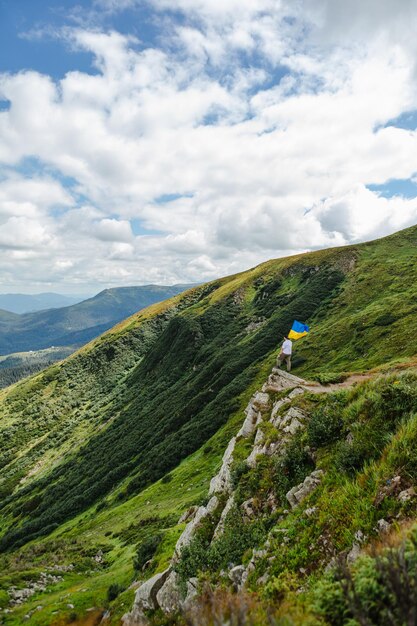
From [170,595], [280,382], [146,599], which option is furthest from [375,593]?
[280,382]

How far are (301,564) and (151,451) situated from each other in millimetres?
72778

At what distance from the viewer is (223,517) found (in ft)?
53.2

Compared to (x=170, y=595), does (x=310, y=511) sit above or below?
above

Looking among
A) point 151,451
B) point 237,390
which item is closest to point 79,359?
point 151,451

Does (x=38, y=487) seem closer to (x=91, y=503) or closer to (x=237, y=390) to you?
(x=91, y=503)

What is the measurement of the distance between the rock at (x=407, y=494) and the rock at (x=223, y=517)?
9358 millimetres

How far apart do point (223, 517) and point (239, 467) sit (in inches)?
98.4

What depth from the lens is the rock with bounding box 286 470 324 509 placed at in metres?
12.6

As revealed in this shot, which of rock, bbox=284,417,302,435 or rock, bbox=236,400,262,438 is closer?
rock, bbox=284,417,302,435

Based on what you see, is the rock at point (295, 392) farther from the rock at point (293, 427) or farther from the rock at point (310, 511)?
the rock at point (310, 511)

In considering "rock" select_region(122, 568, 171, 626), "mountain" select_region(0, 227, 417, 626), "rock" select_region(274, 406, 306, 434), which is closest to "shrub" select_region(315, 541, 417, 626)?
"mountain" select_region(0, 227, 417, 626)

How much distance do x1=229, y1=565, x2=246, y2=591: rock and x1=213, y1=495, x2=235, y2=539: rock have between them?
4.02 meters

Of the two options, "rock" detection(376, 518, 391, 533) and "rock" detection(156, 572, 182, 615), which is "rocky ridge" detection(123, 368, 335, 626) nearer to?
"rock" detection(156, 572, 182, 615)

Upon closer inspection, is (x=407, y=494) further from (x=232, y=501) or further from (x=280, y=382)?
(x=280, y=382)
